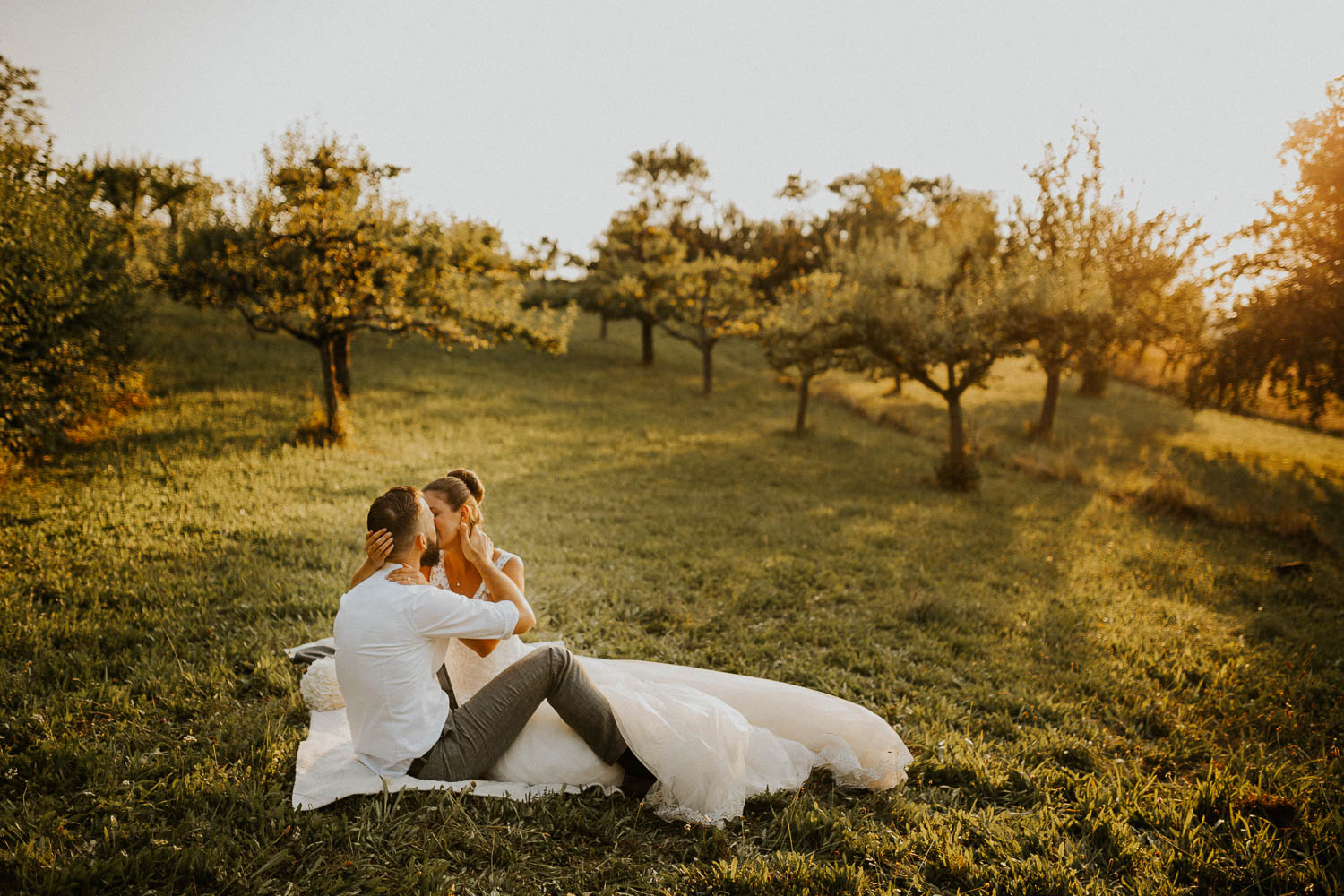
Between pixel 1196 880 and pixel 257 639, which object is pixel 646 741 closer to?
pixel 1196 880

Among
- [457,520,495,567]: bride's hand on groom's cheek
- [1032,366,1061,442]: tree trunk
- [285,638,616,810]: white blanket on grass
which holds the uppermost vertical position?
[1032,366,1061,442]: tree trunk

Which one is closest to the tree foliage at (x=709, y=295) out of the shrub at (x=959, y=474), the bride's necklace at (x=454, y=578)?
the shrub at (x=959, y=474)

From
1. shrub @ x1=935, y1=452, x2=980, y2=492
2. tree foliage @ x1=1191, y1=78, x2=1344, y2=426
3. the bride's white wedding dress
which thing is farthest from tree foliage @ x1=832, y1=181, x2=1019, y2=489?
the bride's white wedding dress

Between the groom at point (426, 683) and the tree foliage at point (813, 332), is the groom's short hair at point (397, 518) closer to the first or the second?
the groom at point (426, 683)

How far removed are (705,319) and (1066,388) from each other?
68.3 ft

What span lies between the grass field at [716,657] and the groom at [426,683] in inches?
11.2

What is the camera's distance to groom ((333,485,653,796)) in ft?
12.1

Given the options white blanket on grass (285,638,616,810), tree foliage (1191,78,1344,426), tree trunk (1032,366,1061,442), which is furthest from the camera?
tree trunk (1032,366,1061,442)

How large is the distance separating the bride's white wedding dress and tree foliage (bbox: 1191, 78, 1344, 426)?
45.4 feet

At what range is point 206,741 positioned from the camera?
4.44 metres

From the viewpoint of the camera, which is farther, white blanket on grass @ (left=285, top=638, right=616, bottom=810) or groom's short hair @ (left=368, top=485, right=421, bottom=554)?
white blanket on grass @ (left=285, top=638, right=616, bottom=810)

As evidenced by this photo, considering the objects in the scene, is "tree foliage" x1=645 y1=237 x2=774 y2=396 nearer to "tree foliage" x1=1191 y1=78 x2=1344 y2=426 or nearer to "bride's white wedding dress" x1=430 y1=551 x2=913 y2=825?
"tree foliage" x1=1191 y1=78 x2=1344 y2=426

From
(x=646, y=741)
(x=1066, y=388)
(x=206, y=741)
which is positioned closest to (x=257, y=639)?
(x=206, y=741)

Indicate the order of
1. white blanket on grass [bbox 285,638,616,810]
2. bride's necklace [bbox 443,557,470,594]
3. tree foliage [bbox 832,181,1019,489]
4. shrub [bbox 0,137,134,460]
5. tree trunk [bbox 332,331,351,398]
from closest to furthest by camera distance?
1. white blanket on grass [bbox 285,638,616,810]
2. bride's necklace [bbox 443,557,470,594]
3. shrub [bbox 0,137,134,460]
4. tree foliage [bbox 832,181,1019,489]
5. tree trunk [bbox 332,331,351,398]
